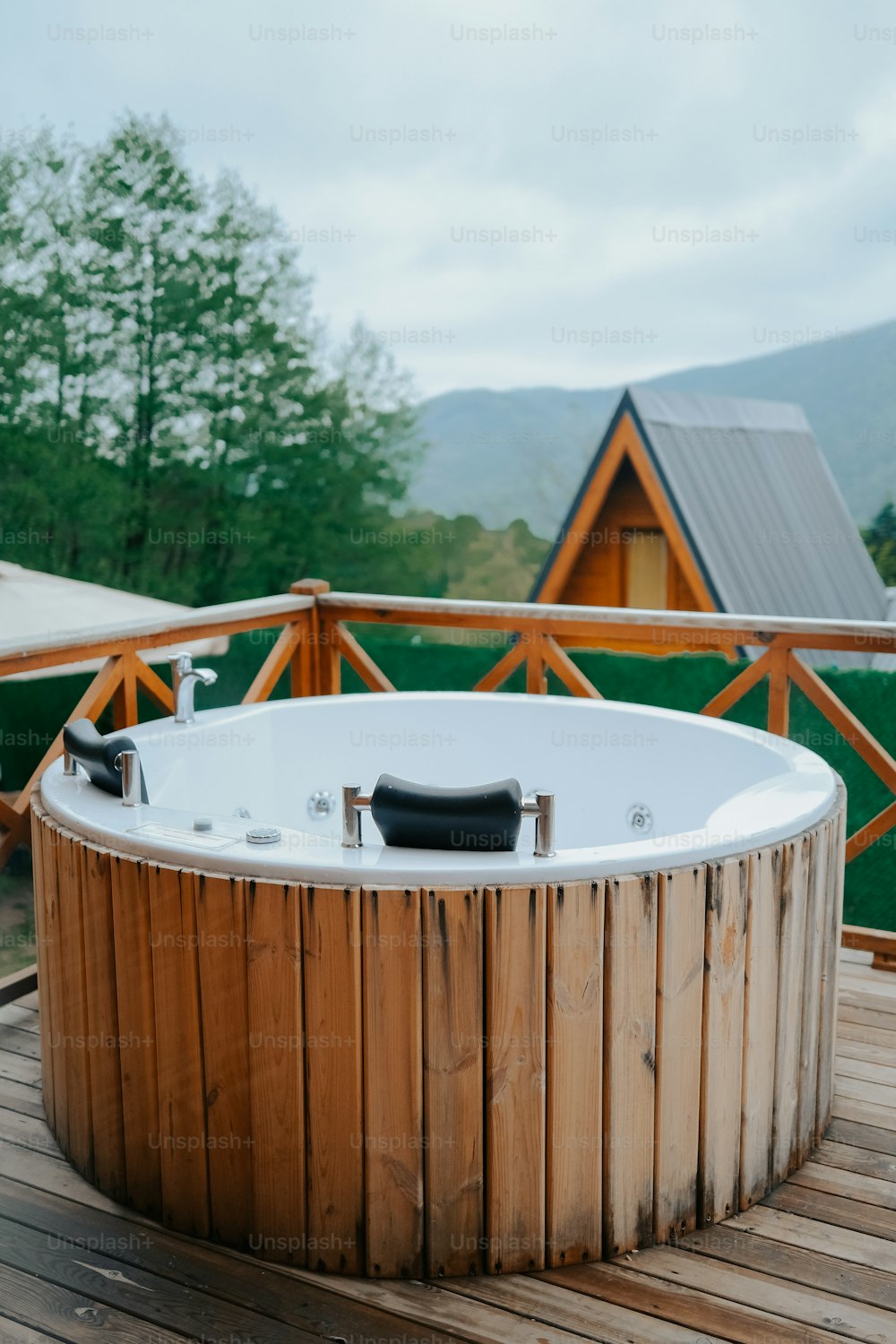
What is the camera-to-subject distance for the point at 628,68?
1423cm

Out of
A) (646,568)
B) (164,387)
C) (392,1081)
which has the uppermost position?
(164,387)

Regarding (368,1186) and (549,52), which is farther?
(549,52)

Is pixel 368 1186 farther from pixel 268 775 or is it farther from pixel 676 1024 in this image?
pixel 268 775

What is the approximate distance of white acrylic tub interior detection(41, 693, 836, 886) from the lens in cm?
187

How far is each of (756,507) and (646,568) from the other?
1.17m

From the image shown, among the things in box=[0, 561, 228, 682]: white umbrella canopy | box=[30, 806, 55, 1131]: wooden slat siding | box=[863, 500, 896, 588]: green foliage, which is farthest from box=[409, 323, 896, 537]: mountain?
box=[30, 806, 55, 1131]: wooden slat siding

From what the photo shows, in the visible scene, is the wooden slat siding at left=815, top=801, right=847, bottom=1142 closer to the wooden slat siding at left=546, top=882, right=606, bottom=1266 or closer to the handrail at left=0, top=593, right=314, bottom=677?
the wooden slat siding at left=546, top=882, right=606, bottom=1266

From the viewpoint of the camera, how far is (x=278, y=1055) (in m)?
1.83

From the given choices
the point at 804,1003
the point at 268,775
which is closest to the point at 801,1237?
the point at 804,1003

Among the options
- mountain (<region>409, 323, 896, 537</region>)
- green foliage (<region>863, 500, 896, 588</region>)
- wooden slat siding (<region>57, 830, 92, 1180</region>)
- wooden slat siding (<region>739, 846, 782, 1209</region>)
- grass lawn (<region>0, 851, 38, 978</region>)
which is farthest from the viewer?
mountain (<region>409, 323, 896, 537</region>)

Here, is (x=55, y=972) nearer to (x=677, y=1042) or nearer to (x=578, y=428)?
(x=677, y=1042)

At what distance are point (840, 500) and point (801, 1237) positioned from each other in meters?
9.73

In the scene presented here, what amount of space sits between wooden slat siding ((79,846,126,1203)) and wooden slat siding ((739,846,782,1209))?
998 millimetres

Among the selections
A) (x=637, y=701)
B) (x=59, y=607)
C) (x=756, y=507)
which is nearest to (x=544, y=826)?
(x=59, y=607)
